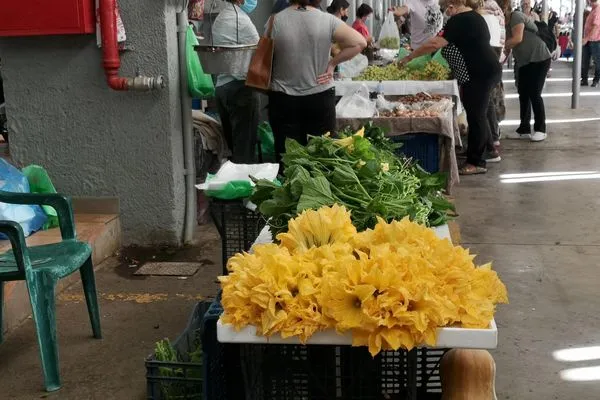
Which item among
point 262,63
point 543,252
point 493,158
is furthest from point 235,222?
point 493,158

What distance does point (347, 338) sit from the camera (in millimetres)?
2281

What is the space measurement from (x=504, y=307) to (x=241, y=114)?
293cm

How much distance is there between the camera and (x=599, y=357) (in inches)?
166

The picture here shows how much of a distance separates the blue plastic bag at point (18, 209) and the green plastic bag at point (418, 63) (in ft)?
15.0

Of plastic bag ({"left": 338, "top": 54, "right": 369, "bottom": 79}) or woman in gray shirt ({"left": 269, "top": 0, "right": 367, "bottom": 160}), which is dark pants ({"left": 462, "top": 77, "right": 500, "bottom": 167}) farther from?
woman in gray shirt ({"left": 269, "top": 0, "right": 367, "bottom": 160})

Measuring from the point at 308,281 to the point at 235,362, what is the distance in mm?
794

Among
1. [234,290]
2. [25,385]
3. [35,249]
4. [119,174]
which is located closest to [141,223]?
[119,174]

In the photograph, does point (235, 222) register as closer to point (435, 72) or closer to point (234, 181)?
point (234, 181)

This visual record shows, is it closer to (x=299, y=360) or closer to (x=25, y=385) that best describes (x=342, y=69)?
(x=25, y=385)

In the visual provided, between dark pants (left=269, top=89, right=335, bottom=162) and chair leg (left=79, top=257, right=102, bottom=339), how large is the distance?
219cm

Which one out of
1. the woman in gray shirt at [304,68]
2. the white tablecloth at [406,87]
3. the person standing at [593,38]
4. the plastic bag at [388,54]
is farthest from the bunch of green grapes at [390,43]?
the person standing at [593,38]

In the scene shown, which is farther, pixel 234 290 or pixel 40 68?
pixel 40 68

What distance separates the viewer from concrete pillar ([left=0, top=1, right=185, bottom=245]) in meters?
6.00

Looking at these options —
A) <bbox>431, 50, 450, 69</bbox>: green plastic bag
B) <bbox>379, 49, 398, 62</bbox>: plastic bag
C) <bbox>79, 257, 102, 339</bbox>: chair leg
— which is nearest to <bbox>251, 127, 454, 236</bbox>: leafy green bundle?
<bbox>79, 257, 102, 339</bbox>: chair leg
